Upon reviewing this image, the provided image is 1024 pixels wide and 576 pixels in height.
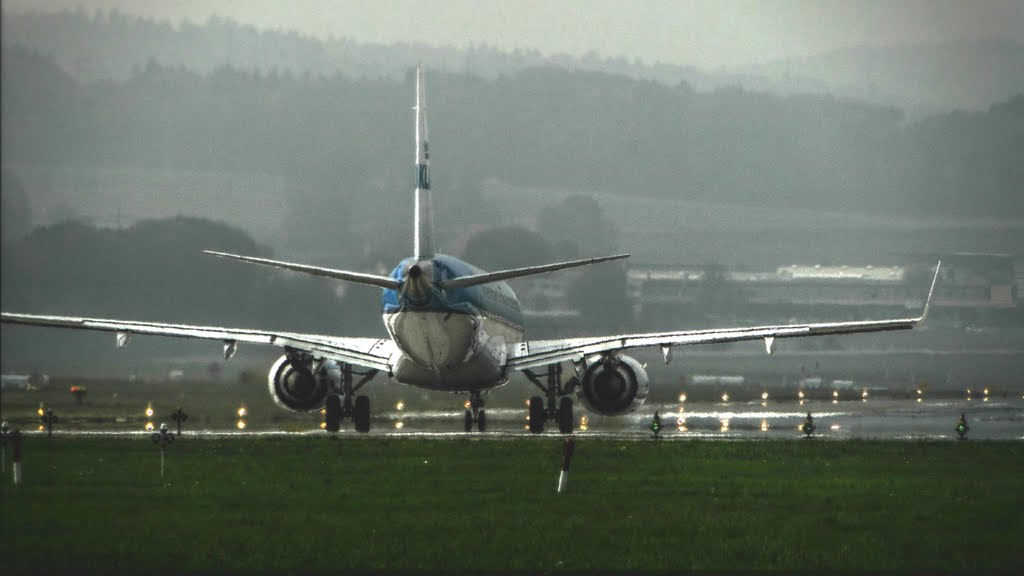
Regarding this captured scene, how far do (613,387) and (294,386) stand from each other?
10.4m

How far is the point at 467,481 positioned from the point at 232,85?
96342mm

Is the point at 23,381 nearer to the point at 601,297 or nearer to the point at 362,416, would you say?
the point at 362,416

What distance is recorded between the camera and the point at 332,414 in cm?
5069

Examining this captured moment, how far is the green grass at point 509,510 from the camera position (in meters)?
21.0

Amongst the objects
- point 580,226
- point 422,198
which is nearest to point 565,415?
point 422,198

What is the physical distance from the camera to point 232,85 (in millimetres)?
124062

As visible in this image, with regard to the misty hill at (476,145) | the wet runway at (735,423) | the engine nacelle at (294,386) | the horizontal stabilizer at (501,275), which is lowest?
the wet runway at (735,423)

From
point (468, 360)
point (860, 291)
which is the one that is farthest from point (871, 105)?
point (468, 360)

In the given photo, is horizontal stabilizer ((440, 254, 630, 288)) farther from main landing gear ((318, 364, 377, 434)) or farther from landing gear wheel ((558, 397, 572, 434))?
main landing gear ((318, 364, 377, 434))

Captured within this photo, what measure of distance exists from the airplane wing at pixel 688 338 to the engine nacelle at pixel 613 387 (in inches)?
26.0

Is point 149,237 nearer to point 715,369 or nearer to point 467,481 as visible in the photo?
point 715,369

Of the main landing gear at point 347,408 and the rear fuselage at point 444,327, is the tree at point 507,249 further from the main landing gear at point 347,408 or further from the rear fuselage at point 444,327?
the main landing gear at point 347,408

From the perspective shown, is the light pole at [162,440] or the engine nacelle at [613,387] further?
the engine nacelle at [613,387]

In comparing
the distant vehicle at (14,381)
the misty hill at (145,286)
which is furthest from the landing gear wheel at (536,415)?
the distant vehicle at (14,381)
